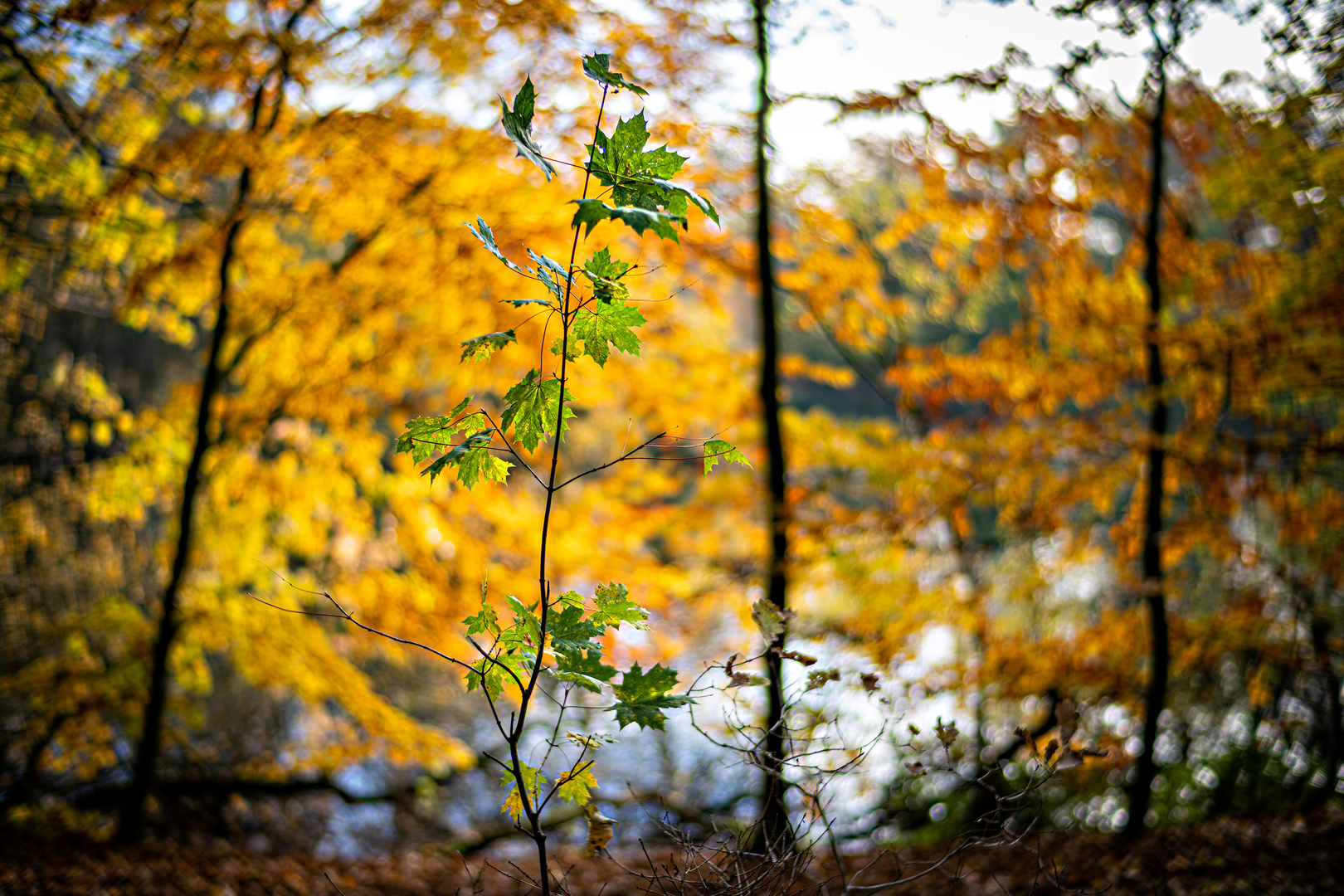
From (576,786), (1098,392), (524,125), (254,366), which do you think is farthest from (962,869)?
(254,366)

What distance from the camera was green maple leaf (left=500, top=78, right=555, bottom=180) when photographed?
1166 millimetres

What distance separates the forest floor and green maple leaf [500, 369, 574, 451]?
199cm

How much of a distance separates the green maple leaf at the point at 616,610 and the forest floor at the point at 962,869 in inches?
68.7

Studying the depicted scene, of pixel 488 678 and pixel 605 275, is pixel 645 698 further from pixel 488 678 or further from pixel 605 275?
pixel 605 275

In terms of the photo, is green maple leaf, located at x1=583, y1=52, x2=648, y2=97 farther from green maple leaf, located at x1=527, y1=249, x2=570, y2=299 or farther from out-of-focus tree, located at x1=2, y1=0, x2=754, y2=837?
out-of-focus tree, located at x1=2, y1=0, x2=754, y2=837

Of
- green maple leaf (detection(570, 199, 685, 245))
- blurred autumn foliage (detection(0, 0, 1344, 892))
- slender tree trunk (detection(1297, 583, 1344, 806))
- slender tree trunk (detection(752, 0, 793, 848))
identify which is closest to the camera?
green maple leaf (detection(570, 199, 685, 245))

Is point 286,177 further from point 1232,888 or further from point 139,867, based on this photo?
point 1232,888

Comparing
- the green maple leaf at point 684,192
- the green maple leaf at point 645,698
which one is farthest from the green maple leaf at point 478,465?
the green maple leaf at point 684,192

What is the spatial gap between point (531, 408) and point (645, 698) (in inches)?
21.7

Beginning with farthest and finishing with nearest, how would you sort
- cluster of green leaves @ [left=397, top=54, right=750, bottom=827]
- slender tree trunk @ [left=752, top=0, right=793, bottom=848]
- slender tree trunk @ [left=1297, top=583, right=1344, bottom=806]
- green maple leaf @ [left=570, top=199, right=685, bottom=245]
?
1. slender tree trunk @ [left=1297, top=583, right=1344, bottom=806]
2. slender tree trunk @ [left=752, top=0, right=793, bottom=848]
3. cluster of green leaves @ [left=397, top=54, right=750, bottom=827]
4. green maple leaf @ [left=570, top=199, right=685, bottom=245]

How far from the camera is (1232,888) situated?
277 cm

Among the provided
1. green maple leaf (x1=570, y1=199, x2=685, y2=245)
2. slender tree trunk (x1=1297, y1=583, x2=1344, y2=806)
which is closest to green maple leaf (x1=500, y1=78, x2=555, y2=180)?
green maple leaf (x1=570, y1=199, x2=685, y2=245)

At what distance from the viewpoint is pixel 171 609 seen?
3.99 metres

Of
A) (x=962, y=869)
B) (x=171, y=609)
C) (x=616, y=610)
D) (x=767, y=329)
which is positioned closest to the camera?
(x=616, y=610)
